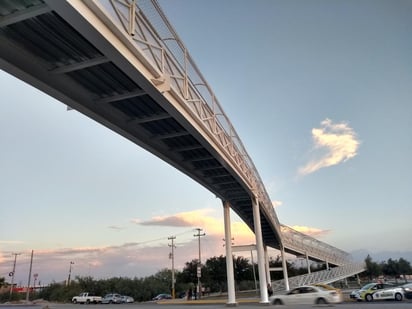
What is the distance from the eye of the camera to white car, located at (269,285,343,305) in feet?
70.6

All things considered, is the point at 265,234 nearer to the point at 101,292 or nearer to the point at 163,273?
the point at 101,292

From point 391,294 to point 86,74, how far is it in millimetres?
23967

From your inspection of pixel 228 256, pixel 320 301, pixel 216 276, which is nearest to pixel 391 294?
pixel 320 301

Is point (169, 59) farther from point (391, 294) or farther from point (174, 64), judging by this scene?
point (391, 294)

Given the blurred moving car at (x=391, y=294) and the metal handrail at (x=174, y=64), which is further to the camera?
the blurred moving car at (x=391, y=294)

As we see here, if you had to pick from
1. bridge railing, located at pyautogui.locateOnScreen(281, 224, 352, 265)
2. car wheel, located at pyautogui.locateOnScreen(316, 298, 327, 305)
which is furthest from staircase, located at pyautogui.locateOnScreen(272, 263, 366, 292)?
car wheel, located at pyautogui.locateOnScreen(316, 298, 327, 305)

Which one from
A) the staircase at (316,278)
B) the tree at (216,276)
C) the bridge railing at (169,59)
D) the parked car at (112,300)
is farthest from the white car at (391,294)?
the tree at (216,276)

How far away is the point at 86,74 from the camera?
11.9 metres

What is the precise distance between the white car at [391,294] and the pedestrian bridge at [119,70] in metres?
14.7

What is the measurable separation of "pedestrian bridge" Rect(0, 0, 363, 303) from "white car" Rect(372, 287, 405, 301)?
1467cm

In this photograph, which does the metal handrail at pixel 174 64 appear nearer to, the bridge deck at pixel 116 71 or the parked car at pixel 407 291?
the bridge deck at pixel 116 71

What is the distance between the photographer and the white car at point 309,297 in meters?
21.5

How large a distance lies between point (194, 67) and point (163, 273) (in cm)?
8046

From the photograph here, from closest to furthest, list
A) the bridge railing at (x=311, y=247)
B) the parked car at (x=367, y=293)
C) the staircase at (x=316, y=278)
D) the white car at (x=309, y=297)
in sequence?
the white car at (x=309, y=297), the parked car at (x=367, y=293), the staircase at (x=316, y=278), the bridge railing at (x=311, y=247)
